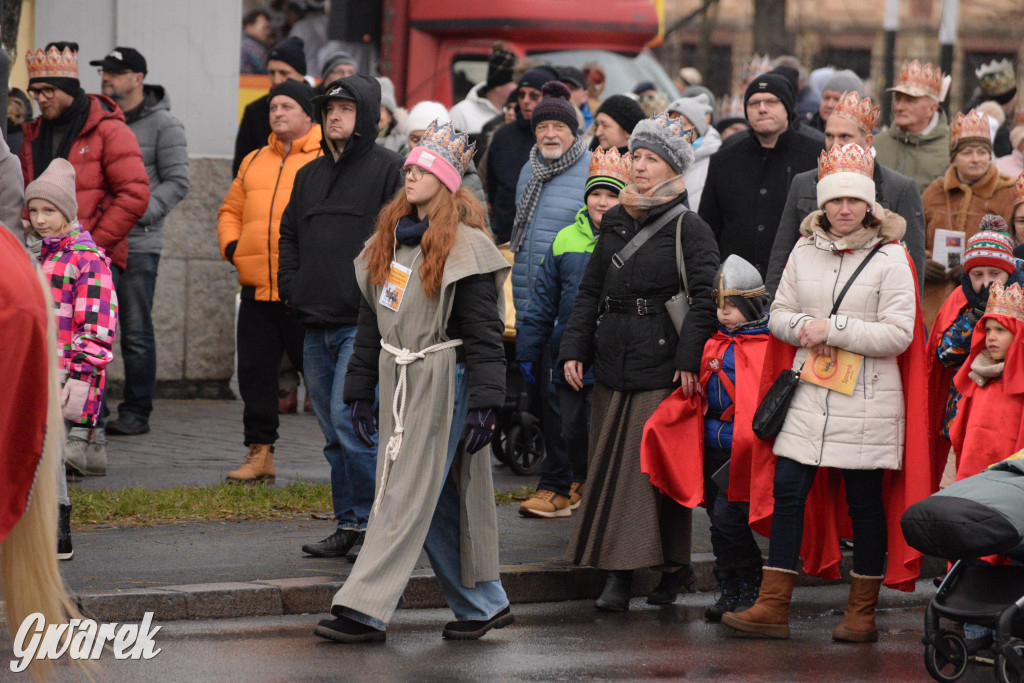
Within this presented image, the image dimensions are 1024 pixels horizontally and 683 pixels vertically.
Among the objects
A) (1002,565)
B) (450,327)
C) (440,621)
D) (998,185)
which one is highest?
(998,185)

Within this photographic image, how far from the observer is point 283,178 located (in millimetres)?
10109

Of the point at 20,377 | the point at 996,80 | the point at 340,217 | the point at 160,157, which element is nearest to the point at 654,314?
the point at 340,217

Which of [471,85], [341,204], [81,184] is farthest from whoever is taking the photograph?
[471,85]

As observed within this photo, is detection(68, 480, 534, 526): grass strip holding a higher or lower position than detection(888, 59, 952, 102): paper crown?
lower

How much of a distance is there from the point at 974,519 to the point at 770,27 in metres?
34.5

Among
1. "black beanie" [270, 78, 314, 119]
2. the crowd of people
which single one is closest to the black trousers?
the crowd of people

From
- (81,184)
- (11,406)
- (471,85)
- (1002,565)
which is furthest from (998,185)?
(471,85)

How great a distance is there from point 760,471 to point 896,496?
24.0 inches

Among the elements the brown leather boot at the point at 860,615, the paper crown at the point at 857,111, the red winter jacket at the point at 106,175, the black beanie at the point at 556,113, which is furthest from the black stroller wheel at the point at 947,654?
the red winter jacket at the point at 106,175

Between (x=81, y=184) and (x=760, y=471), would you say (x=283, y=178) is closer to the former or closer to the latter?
(x=81, y=184)

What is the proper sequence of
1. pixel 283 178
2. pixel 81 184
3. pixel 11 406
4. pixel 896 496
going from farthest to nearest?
pixel 81 184, pixel 283 178, pixel 896 496, pixel 11 406

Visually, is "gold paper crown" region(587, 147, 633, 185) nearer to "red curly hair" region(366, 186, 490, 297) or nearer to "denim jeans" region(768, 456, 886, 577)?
"red curly hair" region(366, 186, 490, 297)

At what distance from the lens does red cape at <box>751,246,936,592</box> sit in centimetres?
759

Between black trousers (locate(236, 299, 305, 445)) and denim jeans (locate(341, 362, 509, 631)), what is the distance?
293 centimetres
